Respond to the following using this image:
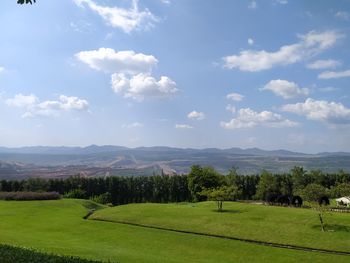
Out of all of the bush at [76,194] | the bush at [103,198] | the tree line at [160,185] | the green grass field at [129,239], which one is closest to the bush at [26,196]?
the green grass field at [129,239]

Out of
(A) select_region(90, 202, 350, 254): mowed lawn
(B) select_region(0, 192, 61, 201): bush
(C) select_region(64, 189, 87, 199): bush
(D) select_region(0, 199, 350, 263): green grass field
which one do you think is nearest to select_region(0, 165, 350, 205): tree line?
(C) select_region(64, 189, 87, 199): bush

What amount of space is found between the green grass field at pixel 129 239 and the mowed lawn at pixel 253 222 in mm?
183

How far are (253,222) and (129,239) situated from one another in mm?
18011

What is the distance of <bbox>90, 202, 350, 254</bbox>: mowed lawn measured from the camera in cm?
4894

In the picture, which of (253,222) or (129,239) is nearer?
(129,239)

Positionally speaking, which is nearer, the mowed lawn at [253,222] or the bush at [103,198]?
the mowed lawn at [253,222]

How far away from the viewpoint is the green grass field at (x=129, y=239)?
38.4 metres

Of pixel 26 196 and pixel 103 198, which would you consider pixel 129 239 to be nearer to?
pixel 26 196

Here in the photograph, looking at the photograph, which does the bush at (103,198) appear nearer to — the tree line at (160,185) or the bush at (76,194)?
the tree line at (160,185)

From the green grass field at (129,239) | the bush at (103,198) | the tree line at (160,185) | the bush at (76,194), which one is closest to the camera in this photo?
the green grass field at (129,239)

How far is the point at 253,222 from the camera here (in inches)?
2250

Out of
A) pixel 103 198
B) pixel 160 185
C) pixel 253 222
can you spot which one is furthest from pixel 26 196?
pixel 160 185

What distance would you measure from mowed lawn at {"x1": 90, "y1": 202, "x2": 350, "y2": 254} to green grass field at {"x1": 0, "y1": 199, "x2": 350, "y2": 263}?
0.18 meters

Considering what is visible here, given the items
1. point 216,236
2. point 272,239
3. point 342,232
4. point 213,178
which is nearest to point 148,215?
point 216,236
